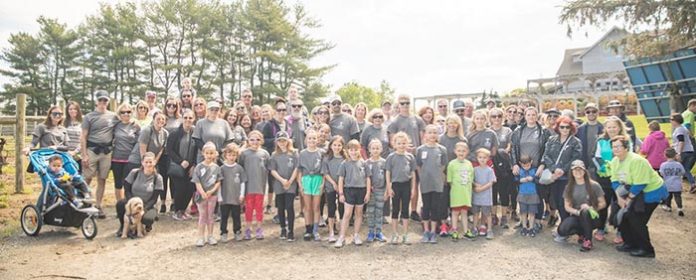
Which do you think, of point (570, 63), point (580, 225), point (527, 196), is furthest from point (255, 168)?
point (570, 63)

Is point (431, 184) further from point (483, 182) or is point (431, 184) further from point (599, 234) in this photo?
point (599, 234)

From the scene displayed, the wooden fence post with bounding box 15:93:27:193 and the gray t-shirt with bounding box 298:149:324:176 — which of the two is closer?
the gray t-shirt with bounding box 298:149:324:176

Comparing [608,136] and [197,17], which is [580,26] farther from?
[197,17]

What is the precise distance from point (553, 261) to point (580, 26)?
7503 millimetres

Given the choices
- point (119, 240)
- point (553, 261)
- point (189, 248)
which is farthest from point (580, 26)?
point (119, 240)

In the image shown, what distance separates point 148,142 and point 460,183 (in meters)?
4.97

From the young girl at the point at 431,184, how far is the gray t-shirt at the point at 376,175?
570 millimetres

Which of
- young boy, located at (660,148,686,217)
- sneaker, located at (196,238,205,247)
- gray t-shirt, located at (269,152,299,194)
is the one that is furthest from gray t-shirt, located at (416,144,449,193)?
young boy, located at (660,148,686,217)

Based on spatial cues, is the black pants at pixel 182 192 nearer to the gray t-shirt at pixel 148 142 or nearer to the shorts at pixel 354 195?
the gray t-shirt at pixel 148 142

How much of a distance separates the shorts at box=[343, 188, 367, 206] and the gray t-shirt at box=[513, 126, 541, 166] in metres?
2.63

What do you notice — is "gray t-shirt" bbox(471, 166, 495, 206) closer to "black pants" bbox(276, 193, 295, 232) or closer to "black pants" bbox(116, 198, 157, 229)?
"black pants" bbox(276, 193, 295, 232)

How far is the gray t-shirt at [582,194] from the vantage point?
6512mm

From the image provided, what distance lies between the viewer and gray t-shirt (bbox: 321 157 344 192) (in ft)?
22.5

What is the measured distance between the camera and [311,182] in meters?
6.86
